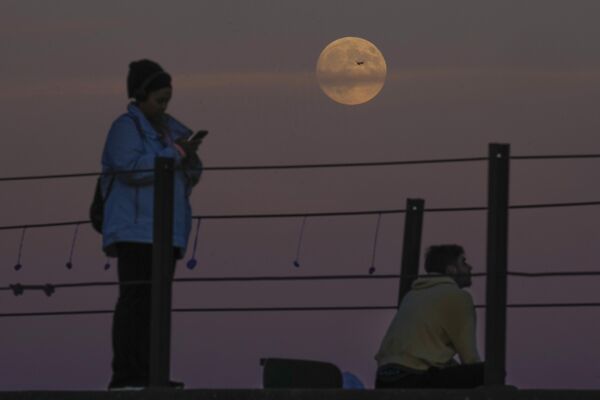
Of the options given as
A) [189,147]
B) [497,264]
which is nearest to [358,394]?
[497,264]

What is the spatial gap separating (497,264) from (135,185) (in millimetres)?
1730

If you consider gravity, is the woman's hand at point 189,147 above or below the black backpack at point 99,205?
above

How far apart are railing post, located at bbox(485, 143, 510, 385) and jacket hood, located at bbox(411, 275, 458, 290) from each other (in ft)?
3.98

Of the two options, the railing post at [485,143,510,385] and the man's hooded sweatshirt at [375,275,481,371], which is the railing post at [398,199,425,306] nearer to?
the man's hooded sweatshirt at [375,275,481,371]

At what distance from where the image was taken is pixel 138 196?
8.86m

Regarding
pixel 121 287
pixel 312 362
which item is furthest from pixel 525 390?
pixel 121 287

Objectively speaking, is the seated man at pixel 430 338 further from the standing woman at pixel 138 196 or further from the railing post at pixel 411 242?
the standing woman at pixel 138 196

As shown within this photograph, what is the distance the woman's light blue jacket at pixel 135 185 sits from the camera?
878 centimetres

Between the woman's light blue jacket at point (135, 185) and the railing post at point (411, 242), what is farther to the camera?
the railing post at point (411, 242)

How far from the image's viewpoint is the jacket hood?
9.26 metres

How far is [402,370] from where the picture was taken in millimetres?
9141

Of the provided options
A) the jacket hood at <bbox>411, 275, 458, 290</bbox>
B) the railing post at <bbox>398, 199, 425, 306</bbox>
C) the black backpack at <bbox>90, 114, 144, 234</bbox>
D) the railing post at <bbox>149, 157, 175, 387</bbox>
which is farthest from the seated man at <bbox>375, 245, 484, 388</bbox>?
the black backpack at <bbox>90, 114, 144, 234</bbox>

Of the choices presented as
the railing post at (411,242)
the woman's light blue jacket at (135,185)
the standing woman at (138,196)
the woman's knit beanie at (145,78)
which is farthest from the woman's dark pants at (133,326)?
the railing post at (411,242)

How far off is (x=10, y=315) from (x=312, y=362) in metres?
1.31
